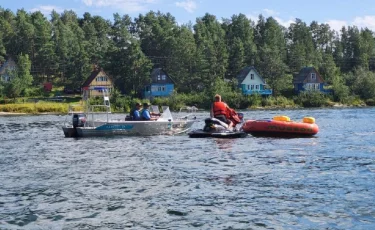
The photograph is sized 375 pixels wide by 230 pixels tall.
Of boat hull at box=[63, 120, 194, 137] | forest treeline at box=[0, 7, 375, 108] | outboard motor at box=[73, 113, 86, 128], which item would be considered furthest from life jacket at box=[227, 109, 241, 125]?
forest treeline at box=[0, 7, 375, 108]

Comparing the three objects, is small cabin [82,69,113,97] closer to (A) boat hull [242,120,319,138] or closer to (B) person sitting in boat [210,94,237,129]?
(B) person sitting in boat [210,94,237,129]

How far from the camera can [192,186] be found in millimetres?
14664

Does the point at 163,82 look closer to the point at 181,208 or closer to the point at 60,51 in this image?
the point at 60,51

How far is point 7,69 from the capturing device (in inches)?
3885

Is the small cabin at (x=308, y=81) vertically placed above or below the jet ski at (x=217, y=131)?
above

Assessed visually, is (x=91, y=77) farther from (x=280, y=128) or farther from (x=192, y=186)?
(x=192, y=186)

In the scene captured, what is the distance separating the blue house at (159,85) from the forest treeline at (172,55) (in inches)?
72.4

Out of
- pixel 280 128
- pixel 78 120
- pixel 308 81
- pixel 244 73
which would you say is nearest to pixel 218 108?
pixel 280 128

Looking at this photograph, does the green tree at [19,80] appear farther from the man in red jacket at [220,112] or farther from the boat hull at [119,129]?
the man in red jacket at [220,112]

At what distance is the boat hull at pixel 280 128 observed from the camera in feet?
89.6

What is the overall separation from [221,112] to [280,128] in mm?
3292

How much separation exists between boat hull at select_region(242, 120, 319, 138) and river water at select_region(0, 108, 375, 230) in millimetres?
2488

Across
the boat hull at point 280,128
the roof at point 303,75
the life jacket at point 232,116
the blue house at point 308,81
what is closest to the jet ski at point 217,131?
the life jacket at point 232,116

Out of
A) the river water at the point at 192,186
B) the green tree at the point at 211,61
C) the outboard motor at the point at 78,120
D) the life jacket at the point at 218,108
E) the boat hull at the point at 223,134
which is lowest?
the river water at the point at 192,186
